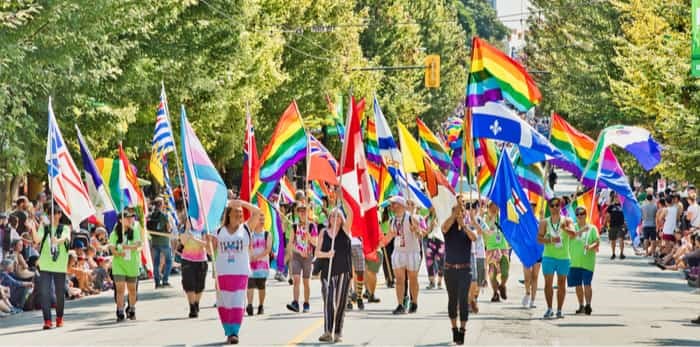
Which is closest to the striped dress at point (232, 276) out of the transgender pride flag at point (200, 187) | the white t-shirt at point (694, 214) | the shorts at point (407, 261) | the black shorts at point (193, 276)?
the transgender pride flag at point (200, 187)

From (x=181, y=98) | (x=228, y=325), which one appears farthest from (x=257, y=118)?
(x=228, y=325)

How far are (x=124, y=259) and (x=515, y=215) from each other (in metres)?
5.59

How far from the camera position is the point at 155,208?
95.1 ft

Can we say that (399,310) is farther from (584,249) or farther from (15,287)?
(15,287)

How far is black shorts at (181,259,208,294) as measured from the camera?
20.3m

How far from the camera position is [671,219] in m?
34.6

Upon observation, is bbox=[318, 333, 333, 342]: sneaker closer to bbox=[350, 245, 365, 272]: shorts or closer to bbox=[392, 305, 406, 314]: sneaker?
bbox=[392, 305, 406, 314]: sneaker

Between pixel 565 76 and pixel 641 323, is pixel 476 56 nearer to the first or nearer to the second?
pixel 641 323

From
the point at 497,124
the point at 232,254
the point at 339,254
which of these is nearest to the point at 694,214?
the point at 497,124

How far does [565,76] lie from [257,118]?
28.2 meters

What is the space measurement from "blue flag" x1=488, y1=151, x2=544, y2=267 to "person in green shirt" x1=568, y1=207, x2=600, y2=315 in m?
0.59

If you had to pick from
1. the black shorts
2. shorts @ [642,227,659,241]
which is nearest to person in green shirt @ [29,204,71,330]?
the black shorts

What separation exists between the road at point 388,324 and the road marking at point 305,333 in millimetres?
12

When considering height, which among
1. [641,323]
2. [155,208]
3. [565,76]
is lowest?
[641,323]
